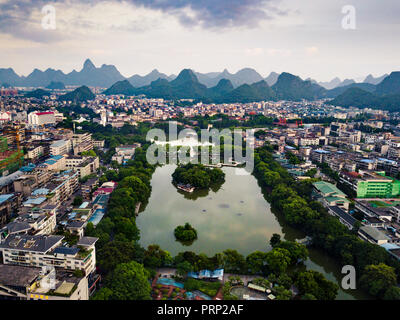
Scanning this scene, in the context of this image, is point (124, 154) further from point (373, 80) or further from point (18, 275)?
point (373, 80)

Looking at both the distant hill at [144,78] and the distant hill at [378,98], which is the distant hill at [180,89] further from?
the distant hill at [144,78]

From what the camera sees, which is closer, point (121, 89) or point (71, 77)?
point (121, 89)

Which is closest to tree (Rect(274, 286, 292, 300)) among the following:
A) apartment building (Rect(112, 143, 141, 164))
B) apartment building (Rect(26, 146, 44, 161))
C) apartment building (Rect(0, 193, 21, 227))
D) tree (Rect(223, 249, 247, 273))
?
tree (Rect(223, 249, 247, 273))

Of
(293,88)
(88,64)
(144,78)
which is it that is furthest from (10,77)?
(293,88)

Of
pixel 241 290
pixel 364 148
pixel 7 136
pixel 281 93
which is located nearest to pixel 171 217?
pixel 241 290

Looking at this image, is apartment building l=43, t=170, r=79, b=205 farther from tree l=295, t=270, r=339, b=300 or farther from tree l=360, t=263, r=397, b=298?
tree l=360, t=263, r=397, b=298

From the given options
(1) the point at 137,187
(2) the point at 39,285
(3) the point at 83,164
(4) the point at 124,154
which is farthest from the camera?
(4) the point at 124,154
